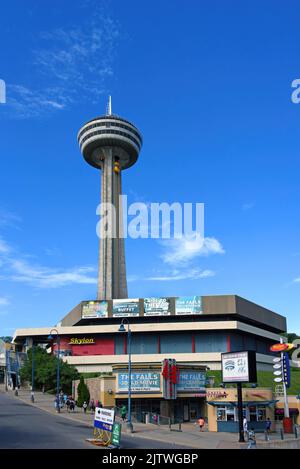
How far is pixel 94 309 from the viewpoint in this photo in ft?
322

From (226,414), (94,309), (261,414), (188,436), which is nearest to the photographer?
(188,436)

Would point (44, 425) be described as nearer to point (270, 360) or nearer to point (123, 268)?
point (270, 360)

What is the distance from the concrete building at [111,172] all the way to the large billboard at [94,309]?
19209mm

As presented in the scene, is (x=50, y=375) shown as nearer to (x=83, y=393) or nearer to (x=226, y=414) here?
(x=83, y=393)

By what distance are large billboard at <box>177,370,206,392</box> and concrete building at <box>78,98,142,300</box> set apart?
62828mm

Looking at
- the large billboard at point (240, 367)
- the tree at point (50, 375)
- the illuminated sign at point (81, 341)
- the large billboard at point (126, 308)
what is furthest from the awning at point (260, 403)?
the illuminated sign at point (81, 341)

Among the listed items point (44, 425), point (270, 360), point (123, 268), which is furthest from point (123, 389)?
point (123, 268)

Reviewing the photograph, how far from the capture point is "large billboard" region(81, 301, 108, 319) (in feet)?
319

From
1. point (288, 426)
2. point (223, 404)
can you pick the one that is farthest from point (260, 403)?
point (223, 404)

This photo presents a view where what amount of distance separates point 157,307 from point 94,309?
12850 mm

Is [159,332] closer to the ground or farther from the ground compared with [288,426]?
farther from the ground

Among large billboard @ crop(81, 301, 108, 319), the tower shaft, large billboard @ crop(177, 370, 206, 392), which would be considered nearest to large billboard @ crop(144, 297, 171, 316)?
large billboard @ crop(81, 301, 108, 319)
